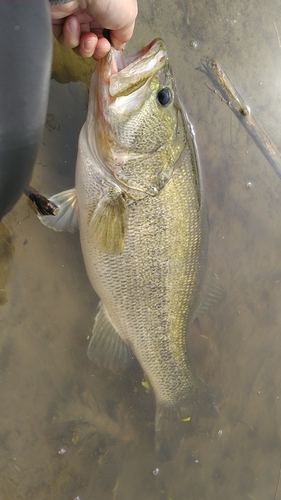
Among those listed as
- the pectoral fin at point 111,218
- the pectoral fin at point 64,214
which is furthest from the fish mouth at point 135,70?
the pectoral fin at point 64,214

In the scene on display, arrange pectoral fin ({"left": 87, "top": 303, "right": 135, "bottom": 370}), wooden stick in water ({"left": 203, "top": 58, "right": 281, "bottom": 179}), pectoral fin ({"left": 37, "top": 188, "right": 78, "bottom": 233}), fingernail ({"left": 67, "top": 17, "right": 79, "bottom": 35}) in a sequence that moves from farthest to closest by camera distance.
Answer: wooden stick in water ({"left": 203, "top": 58, "right": 281, "bottom": 179})
pectoral fin ({"left": 87, "top": 303, "right": 135, "bottom": 370})
pectoral fin ({"left": 37, "top": 188, "right": 78, "bottom": 233})
fingernail ({"left": 67, "top": 17, "right": 79, "bottom": 35})

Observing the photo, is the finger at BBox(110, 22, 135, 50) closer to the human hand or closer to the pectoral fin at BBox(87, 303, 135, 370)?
the human hand

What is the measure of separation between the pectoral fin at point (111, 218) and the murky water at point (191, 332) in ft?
1.46

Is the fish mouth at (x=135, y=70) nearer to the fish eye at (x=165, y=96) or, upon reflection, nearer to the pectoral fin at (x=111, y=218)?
the fish eye at (x=165, y=96)

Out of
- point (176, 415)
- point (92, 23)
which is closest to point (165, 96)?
point (92, 23)

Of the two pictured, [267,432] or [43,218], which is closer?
[43,218]

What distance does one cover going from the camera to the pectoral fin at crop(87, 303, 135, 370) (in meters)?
2.03

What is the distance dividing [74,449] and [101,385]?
38cm

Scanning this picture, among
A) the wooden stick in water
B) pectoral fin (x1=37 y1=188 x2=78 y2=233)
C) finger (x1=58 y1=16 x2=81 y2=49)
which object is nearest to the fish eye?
finger (x1=58 y1=16 x2=81 y2=49)

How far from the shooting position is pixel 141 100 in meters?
1.62

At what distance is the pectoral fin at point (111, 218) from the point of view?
5.66 ft

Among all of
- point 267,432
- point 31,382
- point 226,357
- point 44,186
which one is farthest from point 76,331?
point 267,432

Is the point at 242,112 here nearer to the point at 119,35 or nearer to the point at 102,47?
the point at 119,35

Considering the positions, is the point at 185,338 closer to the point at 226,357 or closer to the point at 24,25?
the point at 226,357
